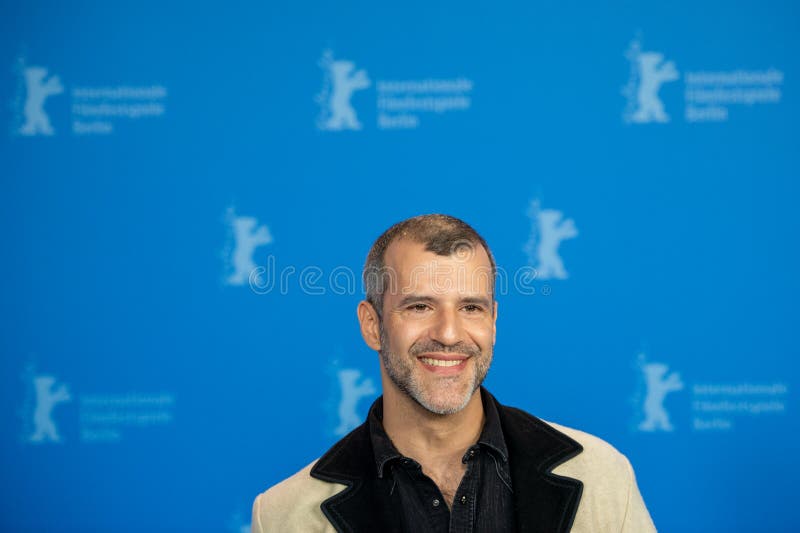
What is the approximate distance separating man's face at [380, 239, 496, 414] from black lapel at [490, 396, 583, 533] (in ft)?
0.60

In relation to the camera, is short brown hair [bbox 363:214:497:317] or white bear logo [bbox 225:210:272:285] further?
white bear logo [bbox 225:210:272:285]

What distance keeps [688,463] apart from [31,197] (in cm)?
279

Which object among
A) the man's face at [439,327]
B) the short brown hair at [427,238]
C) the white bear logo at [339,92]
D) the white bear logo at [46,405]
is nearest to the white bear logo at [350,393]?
the white bear logo at [339,92]

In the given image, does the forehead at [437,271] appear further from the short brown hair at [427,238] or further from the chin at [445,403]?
the chin at [445,403]

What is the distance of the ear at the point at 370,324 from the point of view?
221 cm

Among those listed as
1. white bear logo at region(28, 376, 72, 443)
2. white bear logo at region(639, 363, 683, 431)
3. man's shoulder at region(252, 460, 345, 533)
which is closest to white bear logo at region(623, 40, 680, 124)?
white bear logo at region(639, 363, 683, 431)

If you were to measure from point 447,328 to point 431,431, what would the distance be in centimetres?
25

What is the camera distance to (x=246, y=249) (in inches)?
135

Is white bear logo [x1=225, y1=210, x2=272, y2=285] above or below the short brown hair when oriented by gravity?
above

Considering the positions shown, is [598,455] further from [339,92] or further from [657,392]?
[339,92]

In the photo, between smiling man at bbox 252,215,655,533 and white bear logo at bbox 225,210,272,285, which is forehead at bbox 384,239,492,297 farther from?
white bear logo at bbox 225,210,272,285

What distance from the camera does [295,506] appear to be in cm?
206

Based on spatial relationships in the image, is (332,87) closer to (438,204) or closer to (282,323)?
(438,204)

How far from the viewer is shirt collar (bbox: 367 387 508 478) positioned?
2.04 metres
